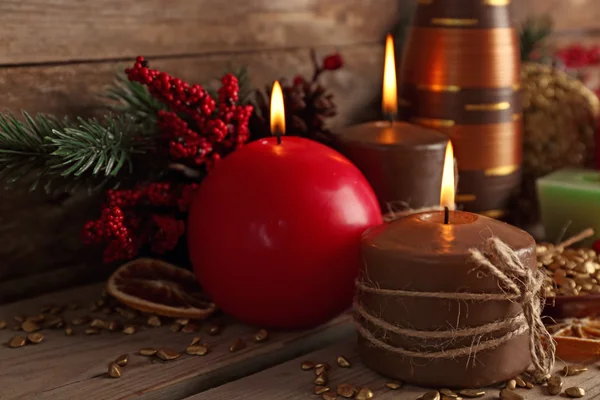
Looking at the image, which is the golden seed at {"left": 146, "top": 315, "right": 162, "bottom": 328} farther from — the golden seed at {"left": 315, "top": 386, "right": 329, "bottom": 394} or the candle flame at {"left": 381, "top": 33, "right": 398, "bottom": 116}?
the candle flame at {"left": 381, "top": 33, "right": 398, "bottom": 116}

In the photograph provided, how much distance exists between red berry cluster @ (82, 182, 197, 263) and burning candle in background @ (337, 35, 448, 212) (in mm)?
186

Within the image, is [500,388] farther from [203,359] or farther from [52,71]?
[52,71]

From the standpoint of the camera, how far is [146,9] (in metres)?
0.87

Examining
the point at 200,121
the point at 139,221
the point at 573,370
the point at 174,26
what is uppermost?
the point at 174,26

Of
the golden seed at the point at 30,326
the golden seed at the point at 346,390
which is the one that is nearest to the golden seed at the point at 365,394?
the golden seed at the point at 346,390

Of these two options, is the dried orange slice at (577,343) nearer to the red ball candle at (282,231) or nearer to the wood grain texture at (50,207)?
the red ball candle at (282,231)

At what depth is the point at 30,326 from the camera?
29.1 inches

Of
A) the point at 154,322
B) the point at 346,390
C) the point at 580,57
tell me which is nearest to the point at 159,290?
the point at 154,322

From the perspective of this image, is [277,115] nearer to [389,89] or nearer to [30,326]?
[389,89]

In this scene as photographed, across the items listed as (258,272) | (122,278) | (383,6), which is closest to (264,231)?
(258,272)

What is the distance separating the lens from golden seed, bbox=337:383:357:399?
60 centimetres

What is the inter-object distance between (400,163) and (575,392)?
0.29 meters

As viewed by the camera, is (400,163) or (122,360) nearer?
(122,360)

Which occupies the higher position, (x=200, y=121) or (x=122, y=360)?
(x=200, y=121)
